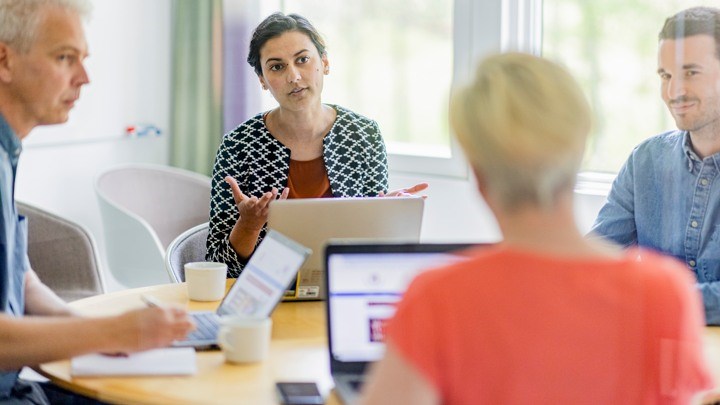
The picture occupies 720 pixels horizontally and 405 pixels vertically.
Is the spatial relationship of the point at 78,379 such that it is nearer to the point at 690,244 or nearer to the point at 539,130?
the point at 539,130

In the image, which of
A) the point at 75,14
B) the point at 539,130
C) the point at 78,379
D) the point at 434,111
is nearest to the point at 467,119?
the point at 539,130

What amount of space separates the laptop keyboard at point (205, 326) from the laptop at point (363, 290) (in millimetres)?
331

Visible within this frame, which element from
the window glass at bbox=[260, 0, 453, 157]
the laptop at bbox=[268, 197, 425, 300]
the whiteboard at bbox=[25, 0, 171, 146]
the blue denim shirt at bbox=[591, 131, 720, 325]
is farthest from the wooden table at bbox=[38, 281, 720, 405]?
the whiteboard at bbox=[25, 0, 171, 146]

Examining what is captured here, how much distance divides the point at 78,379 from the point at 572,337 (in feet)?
3.40

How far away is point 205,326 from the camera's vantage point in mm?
2070

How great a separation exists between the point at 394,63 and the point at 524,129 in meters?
3.14

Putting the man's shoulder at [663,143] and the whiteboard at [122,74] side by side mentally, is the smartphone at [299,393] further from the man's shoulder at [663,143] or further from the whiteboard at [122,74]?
the whiteboard at [122,74]

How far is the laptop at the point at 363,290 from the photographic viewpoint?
179 cm

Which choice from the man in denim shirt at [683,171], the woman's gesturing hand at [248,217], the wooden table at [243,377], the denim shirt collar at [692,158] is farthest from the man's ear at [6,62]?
the denim shirt collar at [692,158]

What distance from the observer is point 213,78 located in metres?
4.36

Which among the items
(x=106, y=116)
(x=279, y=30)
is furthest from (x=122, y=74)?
(x=279, y=30)

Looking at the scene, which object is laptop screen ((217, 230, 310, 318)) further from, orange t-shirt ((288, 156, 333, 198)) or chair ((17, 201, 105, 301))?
chair ((17, 201, 105, 301))

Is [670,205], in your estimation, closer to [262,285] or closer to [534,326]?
[262,285]

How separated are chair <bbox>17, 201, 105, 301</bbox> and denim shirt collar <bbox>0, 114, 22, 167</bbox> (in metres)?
1.35
